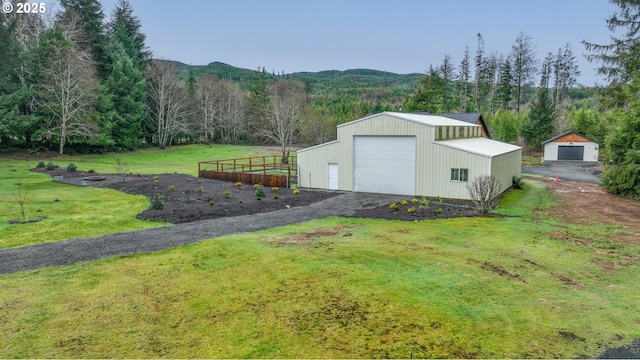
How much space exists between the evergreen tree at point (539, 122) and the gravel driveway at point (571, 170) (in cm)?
798

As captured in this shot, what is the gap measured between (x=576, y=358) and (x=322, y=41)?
75304 mm

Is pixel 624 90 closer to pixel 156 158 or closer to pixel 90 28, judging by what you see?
pixel 156 158

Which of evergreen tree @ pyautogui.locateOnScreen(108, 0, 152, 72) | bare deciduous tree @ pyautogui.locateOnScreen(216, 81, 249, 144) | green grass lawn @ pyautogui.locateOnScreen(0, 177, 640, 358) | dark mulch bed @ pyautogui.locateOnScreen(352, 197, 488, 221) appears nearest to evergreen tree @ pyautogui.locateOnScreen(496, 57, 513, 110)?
bare deciduous tree @ pyautogui.locateOnScreen(216, 81, 249, 144)

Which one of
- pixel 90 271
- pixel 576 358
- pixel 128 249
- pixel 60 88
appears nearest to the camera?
pixel 576 358

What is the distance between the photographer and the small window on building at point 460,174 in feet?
61.0

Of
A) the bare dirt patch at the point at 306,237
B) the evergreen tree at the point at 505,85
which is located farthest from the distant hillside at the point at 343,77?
the bare dirt patch at the point at 306,237

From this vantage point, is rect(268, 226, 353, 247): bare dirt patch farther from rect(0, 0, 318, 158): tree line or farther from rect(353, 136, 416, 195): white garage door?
rect(0, 0, 318, 158): tree line

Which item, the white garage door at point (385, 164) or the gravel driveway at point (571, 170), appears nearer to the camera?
the white garage door at point (385, 164)

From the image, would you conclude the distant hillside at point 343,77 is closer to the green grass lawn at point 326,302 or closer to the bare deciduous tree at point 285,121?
the bare deciduous tree at point 285,121

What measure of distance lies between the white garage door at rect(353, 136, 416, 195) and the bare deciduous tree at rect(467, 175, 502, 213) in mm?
3203

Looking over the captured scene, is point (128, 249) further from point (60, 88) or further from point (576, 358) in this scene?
point (60, 88)

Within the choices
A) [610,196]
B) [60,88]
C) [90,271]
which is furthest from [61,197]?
[610,196]

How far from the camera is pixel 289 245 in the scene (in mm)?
10672

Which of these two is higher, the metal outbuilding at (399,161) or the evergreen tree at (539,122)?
the evergreen tree at (539,122)
